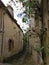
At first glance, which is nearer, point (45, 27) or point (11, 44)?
point (45, 27)

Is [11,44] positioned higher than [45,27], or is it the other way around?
[45,27]

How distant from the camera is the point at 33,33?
241 inches

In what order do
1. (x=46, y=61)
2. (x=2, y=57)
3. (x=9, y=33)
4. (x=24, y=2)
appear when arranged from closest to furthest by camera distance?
(x=46, y=61) < (x=24, y=2) < (x=2, y=57) < (x=9, y=33)

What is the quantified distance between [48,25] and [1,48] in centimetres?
1530

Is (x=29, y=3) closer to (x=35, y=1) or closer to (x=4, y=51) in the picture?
(x=35, y=1)

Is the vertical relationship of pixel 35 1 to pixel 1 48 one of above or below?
above

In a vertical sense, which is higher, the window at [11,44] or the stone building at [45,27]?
the stone building at [45,27]

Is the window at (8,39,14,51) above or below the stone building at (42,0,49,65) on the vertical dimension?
below

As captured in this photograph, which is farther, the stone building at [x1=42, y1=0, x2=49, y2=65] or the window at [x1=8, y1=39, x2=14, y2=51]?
the window at [x1=8, y1=39, x2=14, y2=51]

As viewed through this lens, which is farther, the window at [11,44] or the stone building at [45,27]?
the window at [11,44]

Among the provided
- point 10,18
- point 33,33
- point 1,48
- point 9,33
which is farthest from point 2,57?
point 33,33

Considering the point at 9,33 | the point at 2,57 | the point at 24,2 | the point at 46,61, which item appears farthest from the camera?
the point at 9,33

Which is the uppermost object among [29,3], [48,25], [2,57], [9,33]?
[29,3]

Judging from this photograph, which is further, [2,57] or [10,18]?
[10,18]
